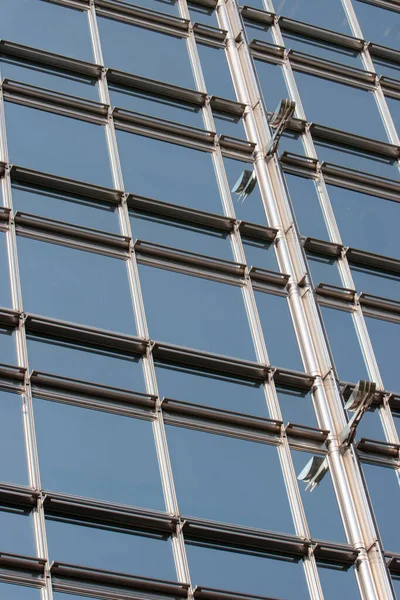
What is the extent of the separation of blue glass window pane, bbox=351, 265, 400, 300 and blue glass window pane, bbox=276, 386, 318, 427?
334 centimetres

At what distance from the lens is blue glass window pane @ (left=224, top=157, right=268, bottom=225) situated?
2464 centimetres

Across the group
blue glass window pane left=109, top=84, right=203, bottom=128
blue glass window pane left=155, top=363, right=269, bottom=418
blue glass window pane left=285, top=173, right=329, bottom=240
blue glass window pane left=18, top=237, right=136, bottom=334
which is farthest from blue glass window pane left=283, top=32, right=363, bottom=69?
blue glass window pane left=155, top=363, right=269, bottom=418

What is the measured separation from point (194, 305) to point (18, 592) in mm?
6792

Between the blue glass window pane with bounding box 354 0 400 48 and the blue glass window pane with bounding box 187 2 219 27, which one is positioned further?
the blue glass window pane with bounding box 354 0 400 48

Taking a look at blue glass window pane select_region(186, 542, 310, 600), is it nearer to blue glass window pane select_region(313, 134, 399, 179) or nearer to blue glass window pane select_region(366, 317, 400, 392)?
blue glass window pane select_region(366, 317, 400, 392)

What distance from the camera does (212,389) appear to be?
21.2 meters

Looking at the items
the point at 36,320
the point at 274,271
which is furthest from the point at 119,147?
the point at 36,320

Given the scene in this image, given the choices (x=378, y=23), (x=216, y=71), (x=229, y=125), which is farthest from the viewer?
(x=378, y=23)

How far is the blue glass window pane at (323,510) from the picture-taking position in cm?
1970

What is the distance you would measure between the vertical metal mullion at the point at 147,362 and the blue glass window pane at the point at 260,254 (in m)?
2.20

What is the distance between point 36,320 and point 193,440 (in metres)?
2.94

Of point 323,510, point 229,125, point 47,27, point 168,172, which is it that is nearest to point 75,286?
point 168,172

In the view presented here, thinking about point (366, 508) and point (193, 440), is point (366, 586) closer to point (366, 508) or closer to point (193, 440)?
point (366, 508)

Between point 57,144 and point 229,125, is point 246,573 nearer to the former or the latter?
point 57,144
